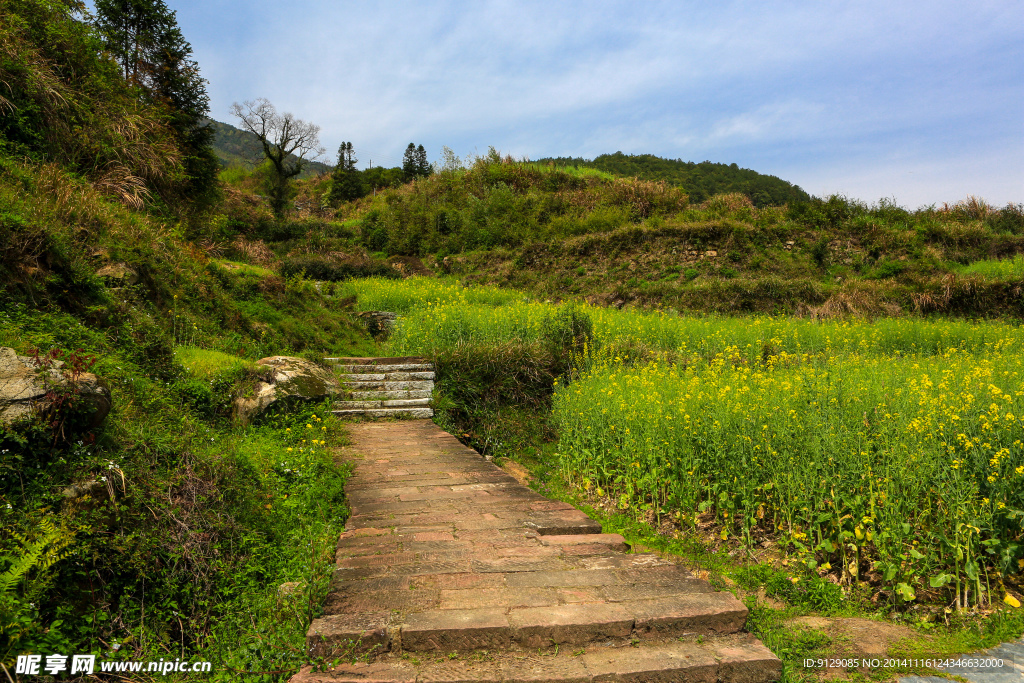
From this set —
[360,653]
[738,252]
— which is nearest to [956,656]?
[360,653]

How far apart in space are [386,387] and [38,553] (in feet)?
16.8

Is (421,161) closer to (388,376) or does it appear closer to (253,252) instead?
(253,252)

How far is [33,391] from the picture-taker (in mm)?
3027

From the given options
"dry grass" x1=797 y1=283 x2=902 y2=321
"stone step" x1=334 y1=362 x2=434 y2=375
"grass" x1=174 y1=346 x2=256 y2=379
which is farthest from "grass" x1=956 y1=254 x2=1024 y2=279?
"grass" x1=174 y1=346 x2=256 y2=379

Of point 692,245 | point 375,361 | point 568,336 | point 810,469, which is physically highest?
point 692,245

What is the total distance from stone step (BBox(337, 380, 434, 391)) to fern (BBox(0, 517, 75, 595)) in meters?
4.80

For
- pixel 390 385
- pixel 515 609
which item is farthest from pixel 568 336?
pixel 515 609

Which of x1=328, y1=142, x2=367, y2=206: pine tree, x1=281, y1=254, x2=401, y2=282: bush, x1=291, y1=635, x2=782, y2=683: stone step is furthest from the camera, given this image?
x1=328, y1=142, x2=367, y2=206: pine tree

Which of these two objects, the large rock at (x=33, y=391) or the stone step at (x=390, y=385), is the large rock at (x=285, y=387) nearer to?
the stone step at (x=390, y=385)

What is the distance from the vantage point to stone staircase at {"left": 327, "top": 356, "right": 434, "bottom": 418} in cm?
700

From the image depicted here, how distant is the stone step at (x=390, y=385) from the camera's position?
743 cm

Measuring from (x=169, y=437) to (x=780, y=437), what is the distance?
459 centimetres

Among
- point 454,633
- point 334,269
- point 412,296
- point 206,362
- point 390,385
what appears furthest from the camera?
point 334,269

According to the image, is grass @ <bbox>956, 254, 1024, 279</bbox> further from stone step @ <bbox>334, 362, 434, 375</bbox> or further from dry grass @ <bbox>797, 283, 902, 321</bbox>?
stone step @ <bbox>334, 362, 434, 375</bbox>
